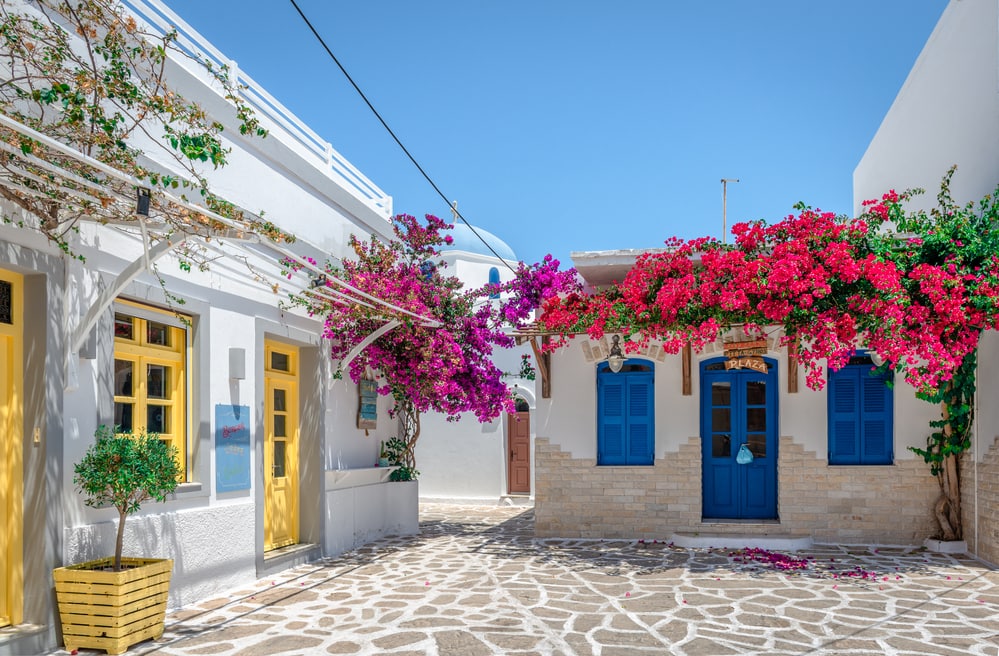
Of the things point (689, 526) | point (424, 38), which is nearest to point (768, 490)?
point (689, 526)

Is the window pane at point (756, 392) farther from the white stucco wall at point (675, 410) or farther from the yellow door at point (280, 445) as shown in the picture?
the yellow door at point (280, 445)

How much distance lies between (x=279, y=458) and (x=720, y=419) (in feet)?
19.0

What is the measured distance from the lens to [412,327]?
10500 millimetres

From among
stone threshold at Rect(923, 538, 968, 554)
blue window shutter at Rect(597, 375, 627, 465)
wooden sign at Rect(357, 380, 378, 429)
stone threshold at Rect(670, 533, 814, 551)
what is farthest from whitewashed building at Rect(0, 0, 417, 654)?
stone threshold at Rect(923, 538, 968, 554)

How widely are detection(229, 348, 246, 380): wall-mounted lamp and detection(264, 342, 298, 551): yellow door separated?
3.65ft

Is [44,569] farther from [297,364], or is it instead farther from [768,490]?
[768,490]

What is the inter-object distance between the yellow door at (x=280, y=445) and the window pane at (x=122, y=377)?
7.77 ft

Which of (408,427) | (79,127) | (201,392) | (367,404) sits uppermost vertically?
(79,127)

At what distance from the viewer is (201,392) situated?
762 cm

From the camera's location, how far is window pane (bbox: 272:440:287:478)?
9.46m

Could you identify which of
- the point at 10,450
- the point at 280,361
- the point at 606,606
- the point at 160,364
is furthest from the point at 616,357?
the point at 10,450

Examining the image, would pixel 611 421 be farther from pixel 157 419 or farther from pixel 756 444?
pixel 157 419

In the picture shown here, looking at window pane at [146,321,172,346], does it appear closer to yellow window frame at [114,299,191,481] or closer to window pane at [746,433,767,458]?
yellow window frame at [114,299,191,481]

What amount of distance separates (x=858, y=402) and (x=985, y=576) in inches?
111
